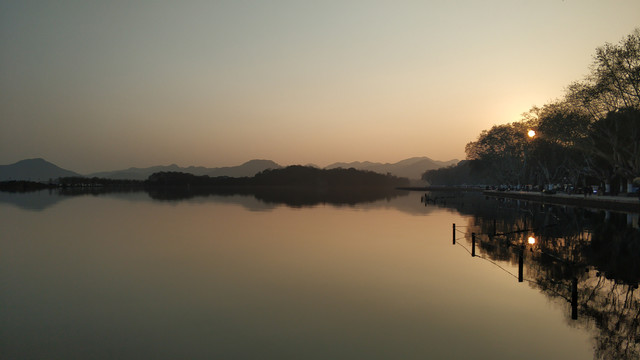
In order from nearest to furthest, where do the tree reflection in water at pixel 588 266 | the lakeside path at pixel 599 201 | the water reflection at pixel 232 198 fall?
the tree reflection in water at pixel 588 266 → the lakeside path at pixel 599 201 → the water reflection at pixel 232 198

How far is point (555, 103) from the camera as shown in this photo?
70.4m

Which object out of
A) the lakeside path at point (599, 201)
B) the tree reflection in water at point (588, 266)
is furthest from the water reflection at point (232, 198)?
the tree reflection in water at point (588, 266)

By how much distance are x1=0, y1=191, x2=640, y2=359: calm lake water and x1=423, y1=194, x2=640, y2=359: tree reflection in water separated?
0.23 ft

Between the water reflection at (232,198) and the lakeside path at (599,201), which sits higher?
the lakeside path at (599,201)

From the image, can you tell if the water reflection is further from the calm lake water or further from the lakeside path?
the calm lake water

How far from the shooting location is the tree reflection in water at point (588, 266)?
12266mm

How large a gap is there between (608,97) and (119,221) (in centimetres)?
5863

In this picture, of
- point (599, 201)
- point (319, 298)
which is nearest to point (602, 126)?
point (599, 201)

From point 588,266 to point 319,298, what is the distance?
13187 mm

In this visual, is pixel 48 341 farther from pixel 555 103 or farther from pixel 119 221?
pixel 555 103

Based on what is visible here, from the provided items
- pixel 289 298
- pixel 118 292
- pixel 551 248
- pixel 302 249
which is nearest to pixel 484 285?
pixel 289 298

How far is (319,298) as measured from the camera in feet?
51.6

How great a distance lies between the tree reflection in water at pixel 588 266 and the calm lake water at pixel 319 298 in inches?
2.8

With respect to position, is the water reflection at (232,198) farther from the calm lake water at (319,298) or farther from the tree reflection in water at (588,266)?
the calm lake water at (319,298)
